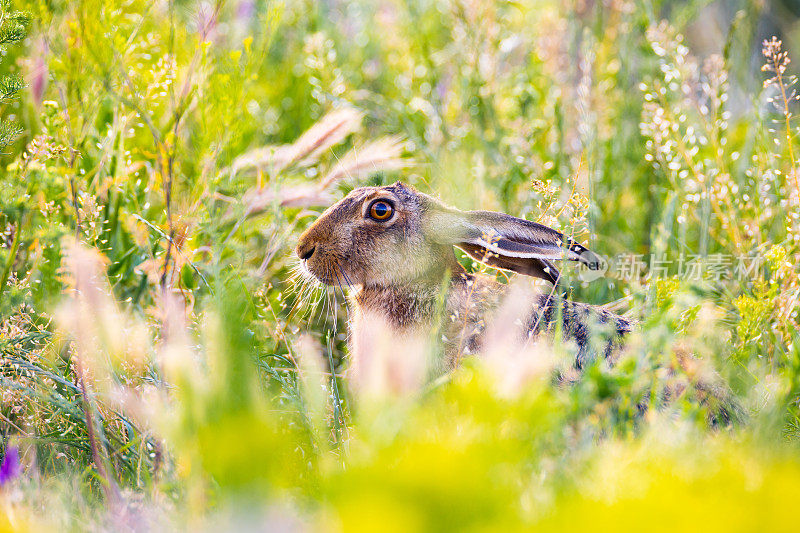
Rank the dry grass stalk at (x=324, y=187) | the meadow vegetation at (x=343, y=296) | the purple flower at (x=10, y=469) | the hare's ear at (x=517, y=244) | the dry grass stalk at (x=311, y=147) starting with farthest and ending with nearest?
the dry grass stalk at (x=311, y=147) → the dry grass stalk at (x=324, y=187) → the hare's ear at (x=517, y=244) → the purple flower at (x=10, y=469) → the meadow vegetation at (x=343, y=296)

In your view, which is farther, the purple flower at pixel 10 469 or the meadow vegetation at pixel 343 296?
the purple flower at pixel 10 469

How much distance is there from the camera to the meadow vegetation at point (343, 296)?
0.93 meters

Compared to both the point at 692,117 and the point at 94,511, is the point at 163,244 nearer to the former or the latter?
the point at 94,511

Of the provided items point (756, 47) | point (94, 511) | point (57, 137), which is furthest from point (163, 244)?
point (756, 47)

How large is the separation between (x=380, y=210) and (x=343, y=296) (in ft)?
1.26

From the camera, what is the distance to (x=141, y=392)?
78.6 inches

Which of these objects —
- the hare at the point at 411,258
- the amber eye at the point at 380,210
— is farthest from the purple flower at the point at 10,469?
the amber eye at the point at 380,210

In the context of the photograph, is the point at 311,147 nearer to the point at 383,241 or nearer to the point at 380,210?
the point at 380,210

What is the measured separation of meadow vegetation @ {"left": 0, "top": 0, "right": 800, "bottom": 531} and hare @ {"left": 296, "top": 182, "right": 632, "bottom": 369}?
0.11 metres

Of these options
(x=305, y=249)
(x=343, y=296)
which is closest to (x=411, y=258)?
(x=343, y=296)

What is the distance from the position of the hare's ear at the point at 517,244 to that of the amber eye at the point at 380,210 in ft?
1.05

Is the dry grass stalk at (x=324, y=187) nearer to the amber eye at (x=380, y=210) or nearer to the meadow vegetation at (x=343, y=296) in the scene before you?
the meadow vegetation at (x=343, y=296)

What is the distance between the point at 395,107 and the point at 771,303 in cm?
259

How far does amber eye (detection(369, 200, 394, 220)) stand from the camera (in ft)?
9.30
